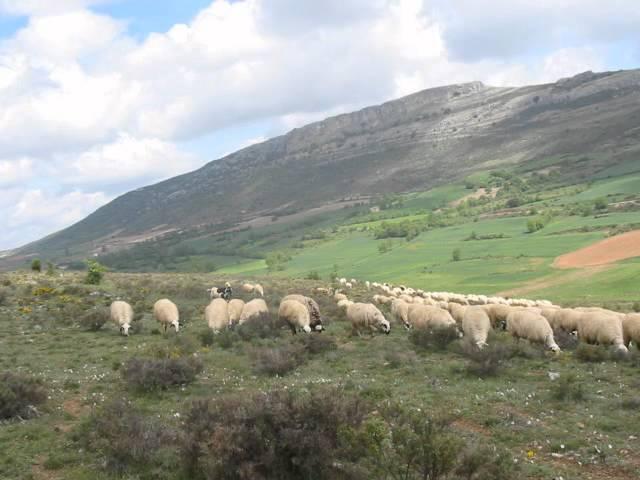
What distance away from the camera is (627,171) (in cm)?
12875

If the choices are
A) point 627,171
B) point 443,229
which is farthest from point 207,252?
point 627,171

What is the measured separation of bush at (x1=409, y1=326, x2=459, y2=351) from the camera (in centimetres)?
2048

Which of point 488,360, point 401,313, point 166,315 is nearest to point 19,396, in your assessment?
point 488,360

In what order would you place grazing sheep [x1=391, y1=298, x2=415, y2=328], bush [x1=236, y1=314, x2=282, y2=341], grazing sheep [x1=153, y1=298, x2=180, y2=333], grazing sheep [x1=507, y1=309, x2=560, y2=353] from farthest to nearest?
grazing sheep [x1=391, y1=298, x2=415, y2=328] < grazing sheep [x1=153, y1=298, x2=180, y2=333] < bush [x1=236, y1=314, x2=282, y2=341] < grazing sheep [x1=507, y1=309, x2=560, y2=353]

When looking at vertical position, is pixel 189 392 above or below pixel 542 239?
above

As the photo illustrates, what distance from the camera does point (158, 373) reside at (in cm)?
1542

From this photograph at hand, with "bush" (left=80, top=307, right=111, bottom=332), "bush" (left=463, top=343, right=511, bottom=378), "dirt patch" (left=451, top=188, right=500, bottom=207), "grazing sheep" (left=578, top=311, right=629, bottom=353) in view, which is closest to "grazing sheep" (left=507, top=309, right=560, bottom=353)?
"grazing sheep" (left=578, top=311, right=629, bottom=353)

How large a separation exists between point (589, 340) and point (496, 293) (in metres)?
34.4

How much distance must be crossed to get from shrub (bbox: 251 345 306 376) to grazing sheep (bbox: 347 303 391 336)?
5.73 meters

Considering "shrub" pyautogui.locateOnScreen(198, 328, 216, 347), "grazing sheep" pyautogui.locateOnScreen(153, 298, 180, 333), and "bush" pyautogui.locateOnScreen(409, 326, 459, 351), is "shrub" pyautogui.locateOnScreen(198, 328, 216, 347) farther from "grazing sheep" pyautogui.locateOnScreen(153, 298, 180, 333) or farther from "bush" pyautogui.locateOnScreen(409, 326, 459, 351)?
"bush" pyautogui.locateOnScreen(409, 326, 459, 351)

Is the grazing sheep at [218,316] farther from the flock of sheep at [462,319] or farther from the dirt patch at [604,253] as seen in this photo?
the dirt patch at [604,253]

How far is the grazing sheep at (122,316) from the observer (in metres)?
25.1

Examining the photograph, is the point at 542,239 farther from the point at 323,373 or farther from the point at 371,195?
the point at 371,195

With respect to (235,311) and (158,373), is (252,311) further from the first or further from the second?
(158,373)
